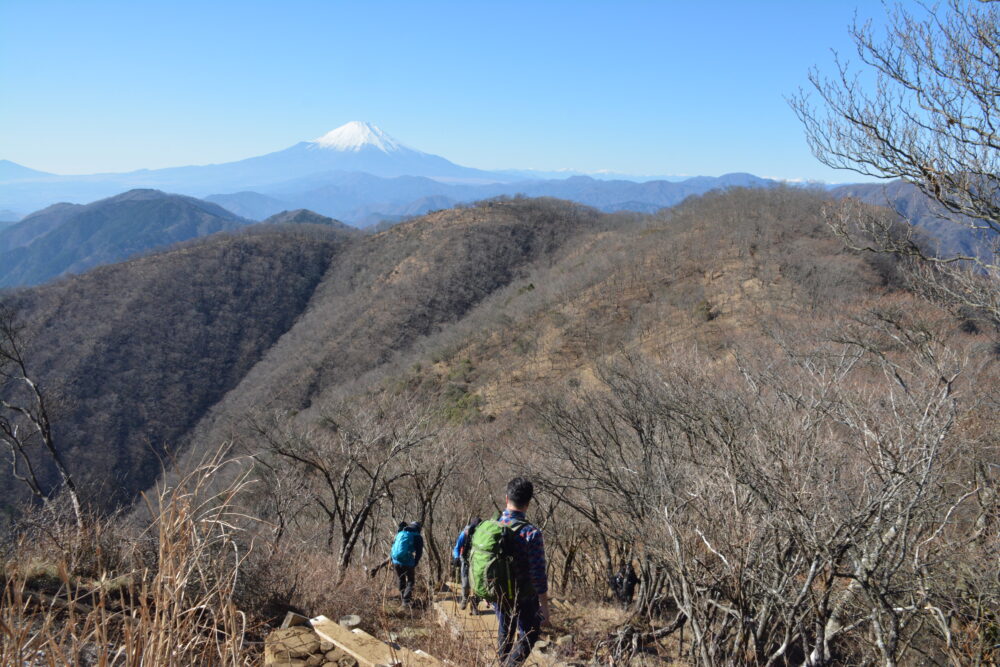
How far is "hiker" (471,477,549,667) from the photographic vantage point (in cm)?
354

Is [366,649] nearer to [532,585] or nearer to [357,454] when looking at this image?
[532,585]

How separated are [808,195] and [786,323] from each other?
31.4 m

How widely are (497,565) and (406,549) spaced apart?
3.40 m

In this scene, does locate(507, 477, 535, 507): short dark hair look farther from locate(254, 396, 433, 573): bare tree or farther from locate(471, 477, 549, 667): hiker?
locate(254, 396, 433, 573): bare tree

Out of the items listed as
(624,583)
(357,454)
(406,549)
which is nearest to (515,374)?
(357,454)

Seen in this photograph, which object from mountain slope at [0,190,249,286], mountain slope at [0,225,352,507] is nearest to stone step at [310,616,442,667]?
mountain slope at [0,225,352,507]

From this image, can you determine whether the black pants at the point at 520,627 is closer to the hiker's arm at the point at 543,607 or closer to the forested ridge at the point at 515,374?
the hiker's arm at the point at 543,607

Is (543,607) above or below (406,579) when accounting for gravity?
above

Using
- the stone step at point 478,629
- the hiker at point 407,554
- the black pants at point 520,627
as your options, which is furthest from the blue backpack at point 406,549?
the black pants at point 520,627

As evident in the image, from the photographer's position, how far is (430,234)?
68.3 metres

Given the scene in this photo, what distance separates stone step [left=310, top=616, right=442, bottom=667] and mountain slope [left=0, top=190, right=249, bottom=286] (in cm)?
17745

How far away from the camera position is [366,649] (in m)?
3.62

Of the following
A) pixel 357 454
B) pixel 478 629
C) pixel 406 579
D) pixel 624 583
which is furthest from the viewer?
pixel 357 454

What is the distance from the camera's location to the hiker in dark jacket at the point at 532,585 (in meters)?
3.62
